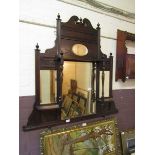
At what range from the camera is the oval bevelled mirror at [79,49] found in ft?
8.23

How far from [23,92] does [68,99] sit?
63 cm

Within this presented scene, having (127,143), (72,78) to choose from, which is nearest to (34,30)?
(72,78)

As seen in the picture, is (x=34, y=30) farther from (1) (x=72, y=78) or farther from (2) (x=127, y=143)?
(2) (x=127, y=143)

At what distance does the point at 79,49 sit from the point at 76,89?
533 mm

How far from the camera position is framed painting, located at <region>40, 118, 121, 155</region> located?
2.20 m

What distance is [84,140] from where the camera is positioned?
8.19 feet

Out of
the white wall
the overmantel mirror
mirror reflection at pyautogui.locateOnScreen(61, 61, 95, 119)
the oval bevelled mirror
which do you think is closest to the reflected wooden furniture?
the overmantel mirror

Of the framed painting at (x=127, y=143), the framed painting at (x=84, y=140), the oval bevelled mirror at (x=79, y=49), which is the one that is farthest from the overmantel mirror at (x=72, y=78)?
the framed painting at (x=127, y=143)

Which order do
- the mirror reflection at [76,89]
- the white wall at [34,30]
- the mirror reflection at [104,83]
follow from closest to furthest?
the white wall at [34,30]
the mirror reflection at [76,89]
the mirror reflection at [104,83]

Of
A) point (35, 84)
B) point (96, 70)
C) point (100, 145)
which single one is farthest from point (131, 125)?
point (35, 84)

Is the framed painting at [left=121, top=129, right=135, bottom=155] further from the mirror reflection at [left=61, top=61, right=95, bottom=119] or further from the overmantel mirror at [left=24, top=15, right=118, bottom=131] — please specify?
the mirror reflection at [left=61, top=61, right=95, bottom=119]

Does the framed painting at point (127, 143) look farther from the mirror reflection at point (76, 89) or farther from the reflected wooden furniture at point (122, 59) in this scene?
the reflected wooden furniture at point (122, 59)
